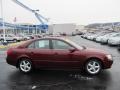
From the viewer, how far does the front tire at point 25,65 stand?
8789 mm

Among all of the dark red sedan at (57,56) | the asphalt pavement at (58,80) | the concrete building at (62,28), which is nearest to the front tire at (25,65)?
the dark red sedan at (57,56)

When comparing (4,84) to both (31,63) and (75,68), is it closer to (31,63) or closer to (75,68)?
(31,63)

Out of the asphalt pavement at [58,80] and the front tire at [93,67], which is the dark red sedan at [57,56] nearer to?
the front tire at [93,67]

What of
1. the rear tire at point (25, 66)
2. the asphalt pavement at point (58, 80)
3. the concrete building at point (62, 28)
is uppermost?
the concrete building at point (62, 28)

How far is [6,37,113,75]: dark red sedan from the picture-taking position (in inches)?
327

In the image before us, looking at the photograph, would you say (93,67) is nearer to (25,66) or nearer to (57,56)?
(57,56)

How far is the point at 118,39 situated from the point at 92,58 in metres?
16.0

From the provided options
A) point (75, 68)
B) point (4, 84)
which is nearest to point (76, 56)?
point (75, 68)

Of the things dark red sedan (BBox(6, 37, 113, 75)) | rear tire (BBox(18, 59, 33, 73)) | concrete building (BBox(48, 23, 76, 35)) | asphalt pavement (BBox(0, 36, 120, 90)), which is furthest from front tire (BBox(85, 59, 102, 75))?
concrete building (BBox(48, 23, 76, 35))

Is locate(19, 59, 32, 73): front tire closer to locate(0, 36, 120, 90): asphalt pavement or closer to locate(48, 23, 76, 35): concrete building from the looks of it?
locate(0, 36, 120, 90): asphalt pavement

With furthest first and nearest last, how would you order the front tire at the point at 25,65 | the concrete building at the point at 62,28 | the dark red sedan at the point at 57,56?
the concrete building at the point at 62,28 < the front tire at the point at 25,65 < the dark red sedan at the point at 57,56

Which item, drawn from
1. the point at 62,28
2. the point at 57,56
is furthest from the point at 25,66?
the point at 62,28

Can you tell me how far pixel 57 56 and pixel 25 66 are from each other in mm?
1372

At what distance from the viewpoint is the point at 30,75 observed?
27.9 ft
